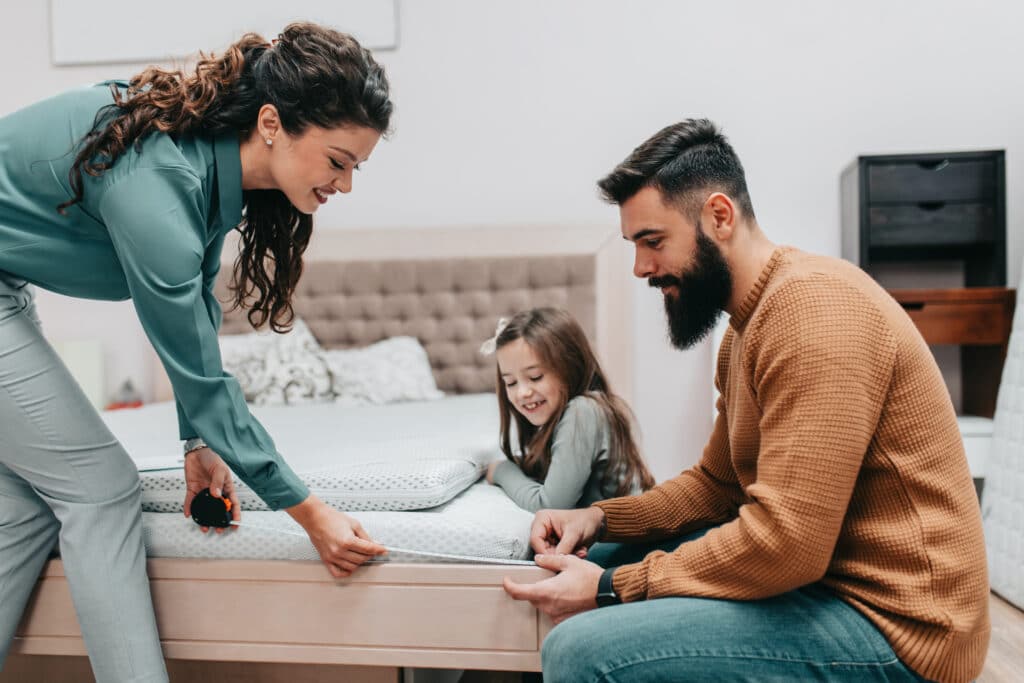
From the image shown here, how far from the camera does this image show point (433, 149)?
3090mm

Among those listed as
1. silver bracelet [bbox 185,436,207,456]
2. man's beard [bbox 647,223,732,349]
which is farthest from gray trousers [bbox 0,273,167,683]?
man's beard [bbox 647,223,732,349]

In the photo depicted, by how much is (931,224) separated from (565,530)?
1999 mm

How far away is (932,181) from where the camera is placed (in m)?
2.54

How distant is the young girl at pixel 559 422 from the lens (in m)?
1.45

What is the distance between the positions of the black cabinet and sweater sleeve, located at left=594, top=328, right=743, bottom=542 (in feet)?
5.21

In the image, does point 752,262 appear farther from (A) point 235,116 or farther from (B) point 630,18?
(B) point 630,18

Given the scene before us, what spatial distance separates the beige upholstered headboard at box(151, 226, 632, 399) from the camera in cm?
293

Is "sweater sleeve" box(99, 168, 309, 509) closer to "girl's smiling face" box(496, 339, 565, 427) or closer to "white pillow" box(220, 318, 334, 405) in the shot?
"girl's smiling face" box(496, 339, 565, 427)

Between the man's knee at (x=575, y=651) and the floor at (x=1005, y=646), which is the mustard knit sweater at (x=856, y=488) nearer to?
the man's knee at (x=575, y=651)

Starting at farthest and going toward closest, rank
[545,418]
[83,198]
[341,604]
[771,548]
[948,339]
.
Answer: [948,339], [545,418], [341,604], [83,198], [771,548]

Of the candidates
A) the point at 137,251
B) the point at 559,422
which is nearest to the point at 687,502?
the point at 559,422

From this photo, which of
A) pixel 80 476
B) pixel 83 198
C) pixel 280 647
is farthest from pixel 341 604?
pixel 83 198

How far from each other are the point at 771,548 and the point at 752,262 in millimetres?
411

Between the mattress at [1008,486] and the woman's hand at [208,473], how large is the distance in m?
1.93
